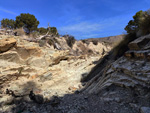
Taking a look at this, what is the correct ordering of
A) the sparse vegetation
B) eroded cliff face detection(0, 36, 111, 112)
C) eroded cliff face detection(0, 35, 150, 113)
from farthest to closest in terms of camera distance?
the sparse vegetation < eroded cliff face detection(0, 36, 111, 112) < eroded cliff face detection(0, 35, 150, 113)

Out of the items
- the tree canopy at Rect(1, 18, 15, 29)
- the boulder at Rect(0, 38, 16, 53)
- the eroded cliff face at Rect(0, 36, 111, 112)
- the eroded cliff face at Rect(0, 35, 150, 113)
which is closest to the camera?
the eroded cliff face at Rect(0, 35, 150, 113)

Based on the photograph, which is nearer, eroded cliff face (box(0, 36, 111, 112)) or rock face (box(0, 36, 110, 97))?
eroded cliff face (box(0, 36, 111, 112))

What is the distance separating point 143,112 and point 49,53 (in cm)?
786

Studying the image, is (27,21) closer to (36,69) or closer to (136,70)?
(36,69)

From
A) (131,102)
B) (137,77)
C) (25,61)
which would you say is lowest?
(131,102)

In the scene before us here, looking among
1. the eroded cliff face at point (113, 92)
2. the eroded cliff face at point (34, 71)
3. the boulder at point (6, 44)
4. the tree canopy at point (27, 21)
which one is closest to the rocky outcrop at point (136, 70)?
the eroded cliff face at point (113, 92)

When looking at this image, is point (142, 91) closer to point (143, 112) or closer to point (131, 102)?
point (131, 102)

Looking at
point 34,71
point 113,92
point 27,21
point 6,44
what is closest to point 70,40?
point 27,21

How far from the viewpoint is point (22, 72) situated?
6992 millimetres

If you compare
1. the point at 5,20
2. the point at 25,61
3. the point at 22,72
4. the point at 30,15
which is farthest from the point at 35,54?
the point at 5,20

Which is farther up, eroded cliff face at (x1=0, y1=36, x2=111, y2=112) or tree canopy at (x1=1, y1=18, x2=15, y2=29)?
tree canopy at (x1=1, y1=18, x2=15, y2=29)

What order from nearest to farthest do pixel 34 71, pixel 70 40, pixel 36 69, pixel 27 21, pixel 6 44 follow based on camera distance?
pixel 6 44 < pixel 34 71 < pixel 36 69 < pixel 27 21 < pixel 70 40

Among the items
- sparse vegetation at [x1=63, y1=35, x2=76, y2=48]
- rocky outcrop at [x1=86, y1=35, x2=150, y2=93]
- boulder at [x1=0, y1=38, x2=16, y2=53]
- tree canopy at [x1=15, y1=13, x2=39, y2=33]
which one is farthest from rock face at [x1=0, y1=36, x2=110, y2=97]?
tree canopy at [x1=15, y1=13, x2=39, y2=33]

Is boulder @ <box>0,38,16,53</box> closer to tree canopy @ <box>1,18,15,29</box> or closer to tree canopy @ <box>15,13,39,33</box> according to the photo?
tree canopy @ <box>15,13,39,33</box>
